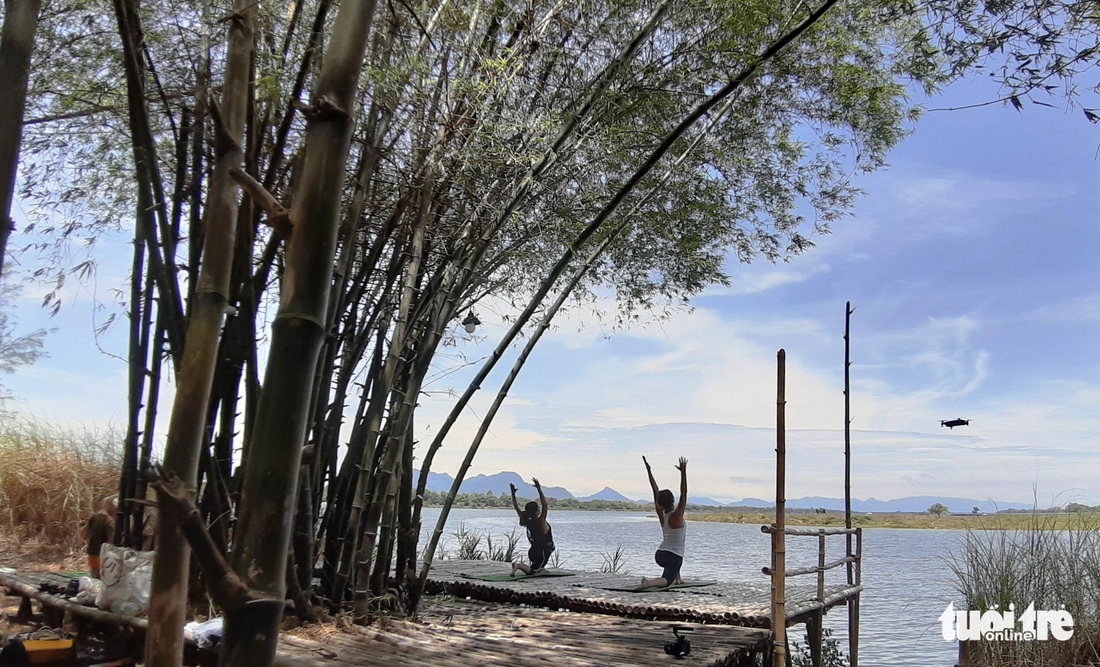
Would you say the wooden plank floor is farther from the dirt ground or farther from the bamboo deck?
the dirt ground

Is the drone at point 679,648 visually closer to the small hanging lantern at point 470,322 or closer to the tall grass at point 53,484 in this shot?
the small hanging lantern at point 470,322

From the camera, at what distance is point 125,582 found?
307 cm

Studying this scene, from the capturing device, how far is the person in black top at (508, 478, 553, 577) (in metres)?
6.21

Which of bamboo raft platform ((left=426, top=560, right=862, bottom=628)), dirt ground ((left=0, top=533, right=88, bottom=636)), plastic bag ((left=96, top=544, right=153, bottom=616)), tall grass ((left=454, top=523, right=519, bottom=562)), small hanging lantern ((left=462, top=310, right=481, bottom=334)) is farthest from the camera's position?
tall grass ((left=454, top=523, right=519, bottom=562))

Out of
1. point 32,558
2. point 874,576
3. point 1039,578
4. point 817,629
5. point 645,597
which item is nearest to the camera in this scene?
point 1039,578

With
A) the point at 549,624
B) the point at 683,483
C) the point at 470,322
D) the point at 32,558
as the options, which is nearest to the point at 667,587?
the point at 683,483

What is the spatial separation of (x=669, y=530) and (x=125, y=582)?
12.0ft

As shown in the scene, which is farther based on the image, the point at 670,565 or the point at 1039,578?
the point at 670,565

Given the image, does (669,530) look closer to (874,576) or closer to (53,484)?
(53,484)

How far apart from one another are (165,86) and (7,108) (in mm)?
1771

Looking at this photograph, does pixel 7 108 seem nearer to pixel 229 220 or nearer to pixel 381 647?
pixel 229 220

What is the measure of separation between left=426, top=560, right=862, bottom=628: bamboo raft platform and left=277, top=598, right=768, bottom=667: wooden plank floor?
12 centimetres

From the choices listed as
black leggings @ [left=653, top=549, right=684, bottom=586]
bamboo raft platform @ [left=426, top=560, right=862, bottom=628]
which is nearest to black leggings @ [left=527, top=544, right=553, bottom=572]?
bamboo raft platform @ [left=426, top=560, right=862, bottom=628]

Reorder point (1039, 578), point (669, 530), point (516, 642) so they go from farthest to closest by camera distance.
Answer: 1. point (669, 530)
2. point (1039, 578)
3. point (516, 642)
